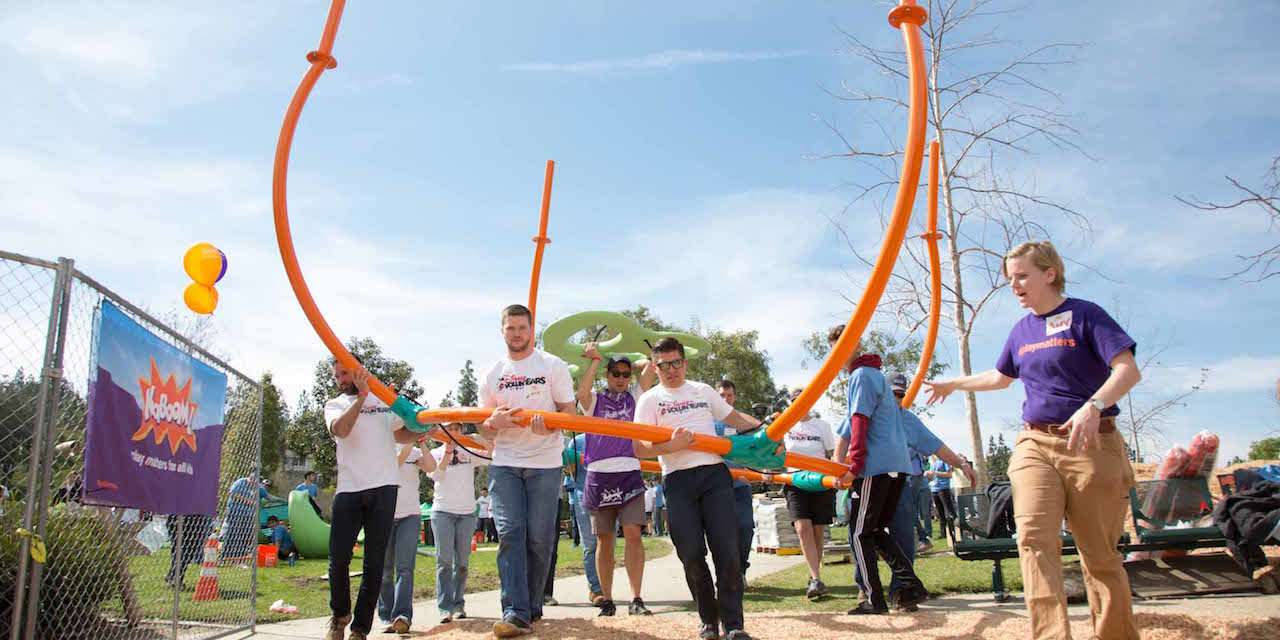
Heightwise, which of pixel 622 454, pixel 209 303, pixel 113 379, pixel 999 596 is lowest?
pixel 999 596

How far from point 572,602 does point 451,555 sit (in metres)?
1.57

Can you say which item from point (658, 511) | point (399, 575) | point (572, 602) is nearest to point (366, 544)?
point (399, 575)

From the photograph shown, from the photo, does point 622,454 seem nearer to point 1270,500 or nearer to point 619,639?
point 619,639

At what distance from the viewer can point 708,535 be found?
5.05 meters

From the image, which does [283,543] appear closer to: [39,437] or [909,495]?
[39,437]

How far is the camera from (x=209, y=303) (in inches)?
270

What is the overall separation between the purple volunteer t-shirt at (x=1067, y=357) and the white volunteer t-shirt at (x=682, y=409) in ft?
A: 6.02

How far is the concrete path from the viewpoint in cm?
712

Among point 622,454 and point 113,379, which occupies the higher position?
Result: point 113,379

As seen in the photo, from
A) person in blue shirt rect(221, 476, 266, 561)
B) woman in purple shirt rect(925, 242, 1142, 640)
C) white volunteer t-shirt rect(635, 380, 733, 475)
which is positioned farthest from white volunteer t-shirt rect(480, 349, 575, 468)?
person in blue shirt rect(221, 476, 266, 561)

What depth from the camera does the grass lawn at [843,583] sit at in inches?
277

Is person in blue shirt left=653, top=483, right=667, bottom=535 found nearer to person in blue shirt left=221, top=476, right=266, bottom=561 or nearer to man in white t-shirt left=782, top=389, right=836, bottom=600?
person in blue shirt left=221, top=476, right=266, bottom=561

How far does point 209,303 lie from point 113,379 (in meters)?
1.92

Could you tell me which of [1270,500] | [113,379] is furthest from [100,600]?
[1270,500]
